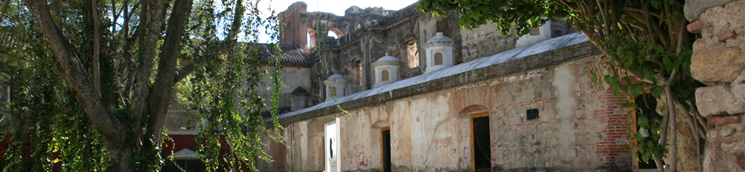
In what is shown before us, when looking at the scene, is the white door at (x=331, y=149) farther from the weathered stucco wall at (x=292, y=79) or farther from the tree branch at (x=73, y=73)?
the weathered stucco wall at (x=292, y=79)

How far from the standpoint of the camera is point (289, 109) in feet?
119

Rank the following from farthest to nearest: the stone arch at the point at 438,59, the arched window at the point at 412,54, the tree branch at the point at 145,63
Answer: the arched window at the point at 412,54 < the stone arch at the point at 438,59 < the tree branch at the point at 145,63

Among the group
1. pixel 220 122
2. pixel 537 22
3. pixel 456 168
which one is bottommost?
pixel 456 168

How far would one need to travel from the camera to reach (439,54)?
21641 millimetres

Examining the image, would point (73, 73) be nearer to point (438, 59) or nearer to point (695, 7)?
point (695, 7)

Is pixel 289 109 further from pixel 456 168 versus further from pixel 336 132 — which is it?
pixel 336 132

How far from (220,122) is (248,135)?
460 mm

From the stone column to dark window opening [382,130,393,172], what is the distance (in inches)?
591

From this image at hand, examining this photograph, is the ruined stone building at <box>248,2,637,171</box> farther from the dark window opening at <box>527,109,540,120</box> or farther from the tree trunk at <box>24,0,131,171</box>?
the tree trunk at <box>24,0,131,171</box>

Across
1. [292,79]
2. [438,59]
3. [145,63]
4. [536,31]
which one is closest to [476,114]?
[536,31]

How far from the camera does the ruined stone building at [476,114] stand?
457 inches

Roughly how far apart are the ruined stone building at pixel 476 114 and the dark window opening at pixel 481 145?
21mm

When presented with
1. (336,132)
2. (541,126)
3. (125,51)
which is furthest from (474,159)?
(125,51)

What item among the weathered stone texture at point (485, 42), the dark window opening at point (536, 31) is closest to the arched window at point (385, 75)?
the weathered stone texture at point (485, 42)
